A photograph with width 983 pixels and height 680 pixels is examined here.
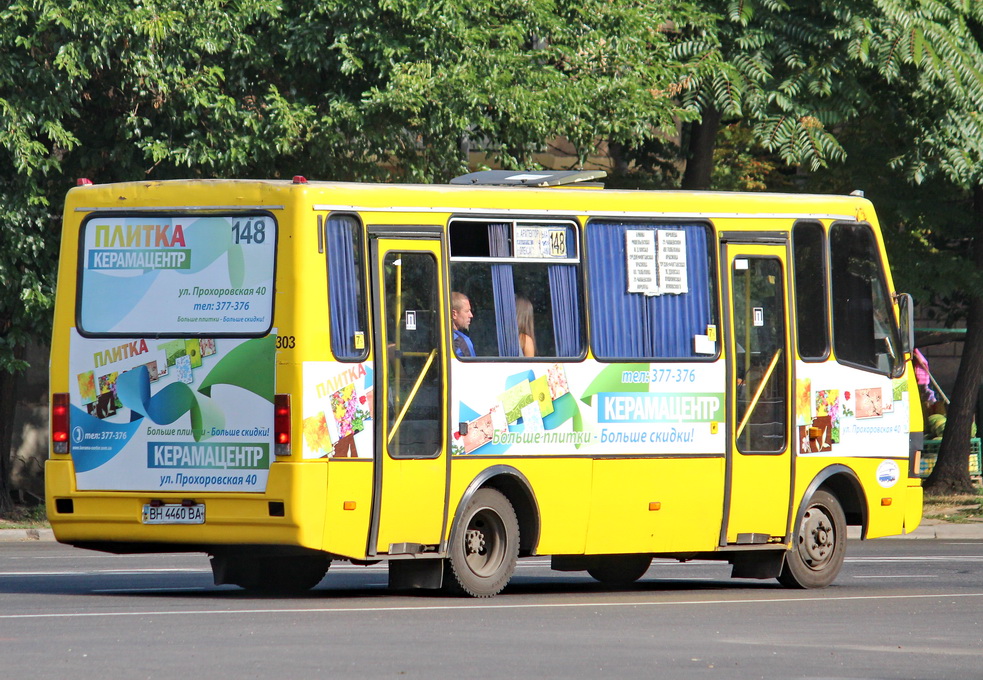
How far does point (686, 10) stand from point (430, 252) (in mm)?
9815

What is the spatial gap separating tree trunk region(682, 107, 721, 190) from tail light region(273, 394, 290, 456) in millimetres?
13006

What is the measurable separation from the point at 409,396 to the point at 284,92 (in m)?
8.77

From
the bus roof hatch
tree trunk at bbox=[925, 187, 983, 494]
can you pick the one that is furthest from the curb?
tree trunk at bbox=[925, 187, 983, 494]

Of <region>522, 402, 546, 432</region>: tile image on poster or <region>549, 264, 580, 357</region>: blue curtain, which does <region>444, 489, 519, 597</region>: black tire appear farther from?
<region>549, 264, 580, 357</region>: blue curtain

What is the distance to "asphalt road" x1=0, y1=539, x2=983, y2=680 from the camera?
873cm

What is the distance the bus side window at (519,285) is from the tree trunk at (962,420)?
12.8 m

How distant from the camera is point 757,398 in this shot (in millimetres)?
13656

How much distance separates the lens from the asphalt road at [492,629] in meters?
8.73

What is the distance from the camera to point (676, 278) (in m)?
13.4

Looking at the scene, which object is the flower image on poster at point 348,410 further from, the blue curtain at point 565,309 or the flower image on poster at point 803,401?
the flower image on poster at point 803,401

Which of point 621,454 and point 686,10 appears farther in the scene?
point 686,10

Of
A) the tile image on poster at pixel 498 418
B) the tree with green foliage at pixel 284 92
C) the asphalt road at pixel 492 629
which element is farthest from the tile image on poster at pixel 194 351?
the tree with green foliage at pixel 284 92

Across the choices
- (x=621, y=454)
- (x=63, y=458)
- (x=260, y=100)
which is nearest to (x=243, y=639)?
(x=63, y=458)

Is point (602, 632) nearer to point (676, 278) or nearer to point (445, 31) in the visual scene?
point (676, 278)
